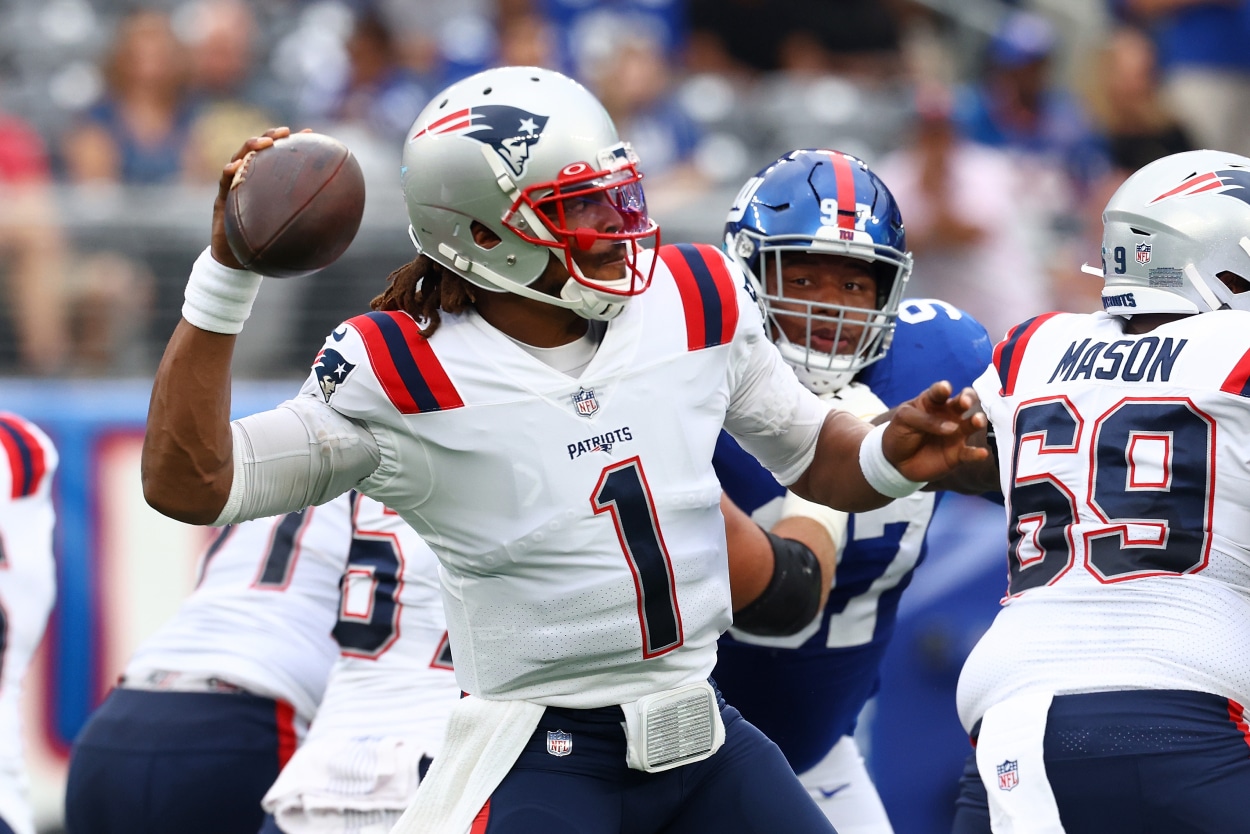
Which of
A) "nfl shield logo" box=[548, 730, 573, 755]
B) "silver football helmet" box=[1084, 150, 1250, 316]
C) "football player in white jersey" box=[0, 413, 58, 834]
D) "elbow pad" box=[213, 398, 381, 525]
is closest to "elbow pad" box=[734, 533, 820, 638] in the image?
"nfl shield logo" box=[548, 730, 573, 755]

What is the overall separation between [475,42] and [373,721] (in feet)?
20.0

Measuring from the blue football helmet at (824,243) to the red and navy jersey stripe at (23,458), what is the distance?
1.81 m

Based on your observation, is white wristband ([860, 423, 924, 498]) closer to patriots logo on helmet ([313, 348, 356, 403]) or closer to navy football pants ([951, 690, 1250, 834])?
navy football pants ([951, 690, 1250, 834])

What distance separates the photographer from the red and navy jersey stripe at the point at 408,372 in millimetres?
2793

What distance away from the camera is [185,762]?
13.8 feet

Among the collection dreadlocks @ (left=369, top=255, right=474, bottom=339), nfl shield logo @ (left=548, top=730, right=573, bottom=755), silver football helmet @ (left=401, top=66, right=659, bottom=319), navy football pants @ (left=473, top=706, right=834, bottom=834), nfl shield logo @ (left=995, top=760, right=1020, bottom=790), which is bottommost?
nfl shield logo @ (left=995, top=760, right=1020, bottom=790)

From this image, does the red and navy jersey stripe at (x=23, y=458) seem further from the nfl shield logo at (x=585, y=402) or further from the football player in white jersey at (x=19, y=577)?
the nfl shield logo at (x=585, y=402)

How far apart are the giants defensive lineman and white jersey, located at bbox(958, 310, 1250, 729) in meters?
0.80

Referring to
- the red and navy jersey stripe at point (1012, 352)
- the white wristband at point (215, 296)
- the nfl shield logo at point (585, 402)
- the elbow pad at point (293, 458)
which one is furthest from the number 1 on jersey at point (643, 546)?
the red and navy jersey stripe at point (1012, 352)

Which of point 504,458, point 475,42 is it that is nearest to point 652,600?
point 504,458

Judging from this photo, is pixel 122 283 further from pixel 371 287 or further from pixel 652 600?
pixel 652 600

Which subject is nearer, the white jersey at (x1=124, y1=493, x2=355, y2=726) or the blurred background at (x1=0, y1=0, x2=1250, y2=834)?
the white jersey at (x1=124, y1=493, x2=355, y2=726)

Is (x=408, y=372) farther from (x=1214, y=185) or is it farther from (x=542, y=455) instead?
(x=1214, y=185)

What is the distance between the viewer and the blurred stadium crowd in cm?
752
